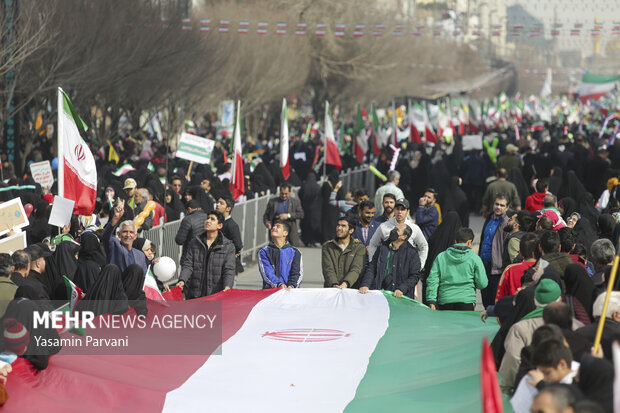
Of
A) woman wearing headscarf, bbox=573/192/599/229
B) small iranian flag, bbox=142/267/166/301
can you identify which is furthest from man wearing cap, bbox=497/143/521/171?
small iranian flag, bbox=142/267/166/301

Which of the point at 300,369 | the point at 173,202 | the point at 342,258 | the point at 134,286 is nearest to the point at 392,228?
the point at 342,258

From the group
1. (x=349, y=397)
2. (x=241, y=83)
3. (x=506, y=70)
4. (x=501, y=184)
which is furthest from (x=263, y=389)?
(x=506, y=70)

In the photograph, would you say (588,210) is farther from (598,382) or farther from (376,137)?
(376,137)

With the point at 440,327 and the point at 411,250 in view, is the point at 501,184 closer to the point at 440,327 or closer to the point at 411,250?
the point at 411,250

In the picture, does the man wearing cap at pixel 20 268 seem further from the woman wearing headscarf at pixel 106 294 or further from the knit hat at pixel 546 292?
the knit hat at pixel 546 292

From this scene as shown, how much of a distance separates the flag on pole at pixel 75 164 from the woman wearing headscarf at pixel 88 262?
2.01 metres

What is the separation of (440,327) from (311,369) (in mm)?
1568

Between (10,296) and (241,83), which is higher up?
(10,296)

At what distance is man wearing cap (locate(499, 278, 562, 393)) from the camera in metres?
7.33

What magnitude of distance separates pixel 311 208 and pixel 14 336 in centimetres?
1385

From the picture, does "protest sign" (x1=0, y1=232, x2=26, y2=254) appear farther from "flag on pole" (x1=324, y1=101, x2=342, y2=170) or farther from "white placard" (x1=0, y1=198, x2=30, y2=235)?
"flag on pole" (x1=324, y1=101, x2=342, y2=170)

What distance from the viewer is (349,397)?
8484 millimetres

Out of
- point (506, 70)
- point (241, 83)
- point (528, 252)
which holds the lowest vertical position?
point (506, 70)

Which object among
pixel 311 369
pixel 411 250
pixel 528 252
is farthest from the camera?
pixel 411 250
